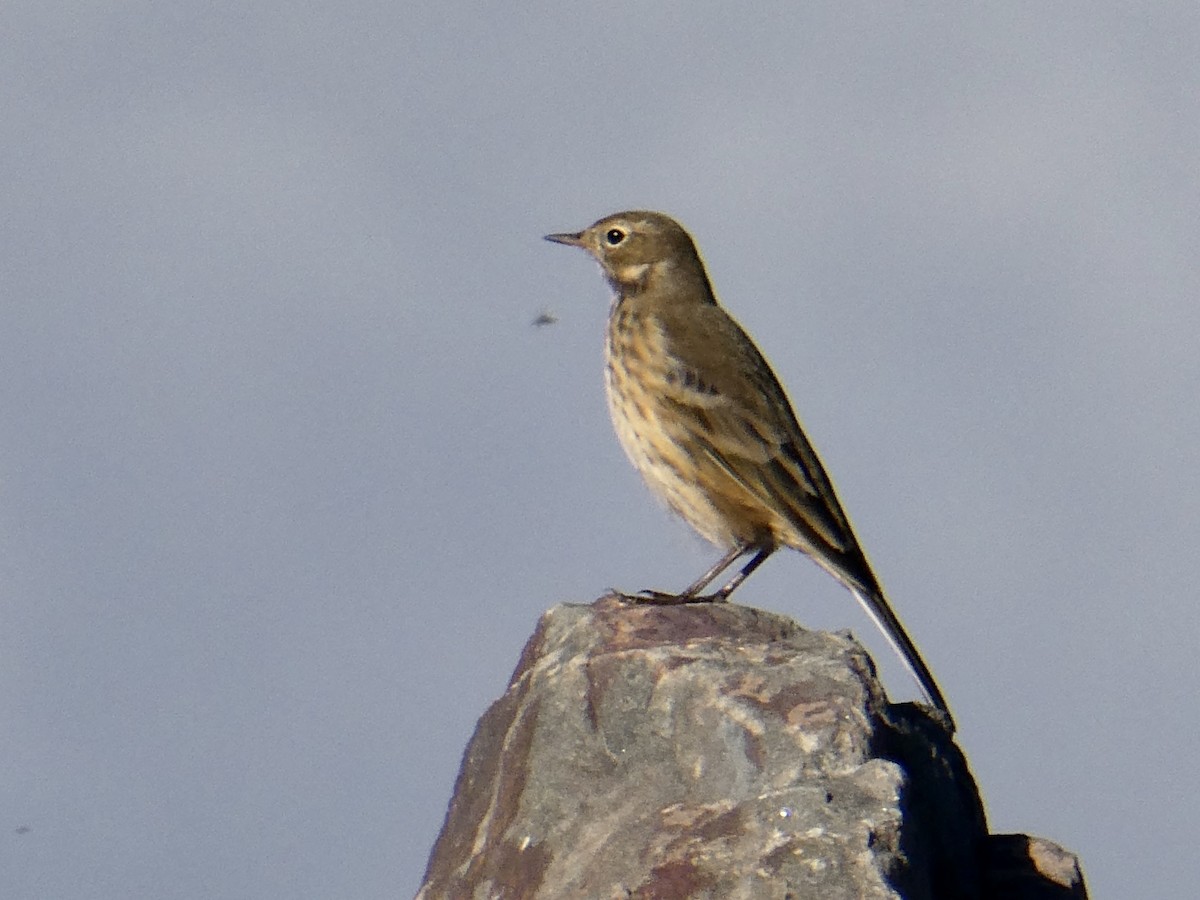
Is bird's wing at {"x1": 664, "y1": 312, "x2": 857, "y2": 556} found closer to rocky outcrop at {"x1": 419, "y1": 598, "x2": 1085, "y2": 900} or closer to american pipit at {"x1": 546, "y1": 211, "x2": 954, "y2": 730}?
american pipit at {"x1": 546, "y1": 211, "x2": 954, "y2": 730}

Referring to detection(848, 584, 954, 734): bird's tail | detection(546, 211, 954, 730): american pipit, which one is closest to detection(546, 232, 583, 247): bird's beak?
detection(546, 211, 954, 730): american pipit

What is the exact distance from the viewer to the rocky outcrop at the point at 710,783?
7.07m

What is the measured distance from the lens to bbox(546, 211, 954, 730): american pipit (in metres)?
11.5

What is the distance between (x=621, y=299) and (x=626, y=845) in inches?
263

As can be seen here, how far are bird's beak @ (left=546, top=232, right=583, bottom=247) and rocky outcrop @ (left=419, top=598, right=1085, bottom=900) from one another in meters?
5.34

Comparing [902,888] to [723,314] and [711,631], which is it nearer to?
[711,631]

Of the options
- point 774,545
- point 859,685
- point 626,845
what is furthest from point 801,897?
point 774,545

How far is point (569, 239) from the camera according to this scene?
1434cm

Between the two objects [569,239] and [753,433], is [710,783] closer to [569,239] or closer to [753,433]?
[753,433]

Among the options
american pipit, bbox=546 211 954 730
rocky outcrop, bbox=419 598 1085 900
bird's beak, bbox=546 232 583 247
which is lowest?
rocky outcrop, bbox=419 598 1085 900

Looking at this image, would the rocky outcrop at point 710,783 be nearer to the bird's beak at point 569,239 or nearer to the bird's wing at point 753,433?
the bird's wing at point 753,433

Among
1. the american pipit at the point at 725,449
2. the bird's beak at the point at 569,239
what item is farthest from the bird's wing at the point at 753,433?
the bird's beak at the point at 569,239

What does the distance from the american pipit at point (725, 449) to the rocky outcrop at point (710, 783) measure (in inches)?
78.2

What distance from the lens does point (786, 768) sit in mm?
7461
